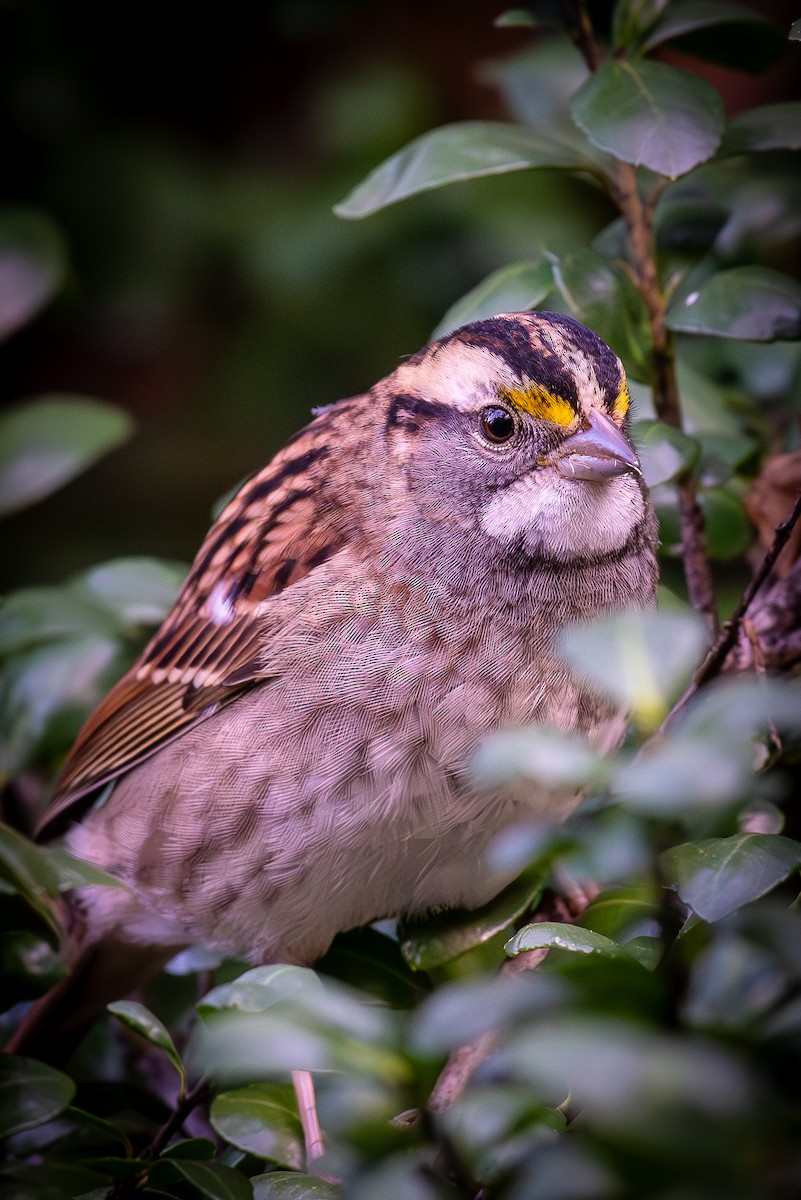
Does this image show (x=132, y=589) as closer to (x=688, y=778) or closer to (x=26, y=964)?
(x=26, y=964)

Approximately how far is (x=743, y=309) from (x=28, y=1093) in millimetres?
1119

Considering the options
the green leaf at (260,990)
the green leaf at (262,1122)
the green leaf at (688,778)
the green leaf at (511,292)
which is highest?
the green leaf at (688,778)

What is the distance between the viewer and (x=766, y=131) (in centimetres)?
142

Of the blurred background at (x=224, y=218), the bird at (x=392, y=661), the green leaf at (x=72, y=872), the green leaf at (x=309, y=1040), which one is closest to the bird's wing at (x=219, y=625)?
the bird at (x=392, y=661)

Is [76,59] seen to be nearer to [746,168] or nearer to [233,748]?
[746,168]

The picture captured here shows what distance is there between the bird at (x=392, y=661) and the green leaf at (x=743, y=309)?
4.2 inches

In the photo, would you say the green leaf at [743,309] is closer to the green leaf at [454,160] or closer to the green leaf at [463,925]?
the green leaf at [454,160]

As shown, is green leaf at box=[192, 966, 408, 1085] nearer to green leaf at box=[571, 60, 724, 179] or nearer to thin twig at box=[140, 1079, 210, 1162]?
thin twig at box=[140, 1079, 210, 1162]

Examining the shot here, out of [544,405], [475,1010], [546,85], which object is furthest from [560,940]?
[546,85]

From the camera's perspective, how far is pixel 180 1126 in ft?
3.98

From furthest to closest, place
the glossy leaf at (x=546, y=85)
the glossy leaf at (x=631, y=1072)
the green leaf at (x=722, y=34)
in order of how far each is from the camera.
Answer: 1. the glossy leaf at (x=546, y=85)
2. the green leaf at (x=722, y=34)
3. the glossy leaf at (x=631, y=1072)

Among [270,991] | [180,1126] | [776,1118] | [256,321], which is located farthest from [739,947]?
[256,321]

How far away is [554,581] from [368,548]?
0.24 meters

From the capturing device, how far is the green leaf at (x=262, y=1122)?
3.53ft
